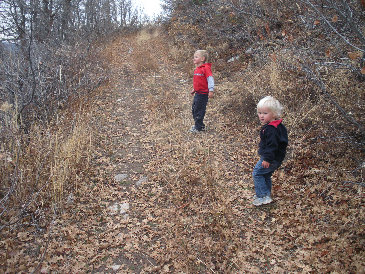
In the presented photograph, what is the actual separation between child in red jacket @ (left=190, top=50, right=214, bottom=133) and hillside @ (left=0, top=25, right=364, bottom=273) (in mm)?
494

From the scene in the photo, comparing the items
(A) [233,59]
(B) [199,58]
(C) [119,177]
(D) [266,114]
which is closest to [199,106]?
(B) [199,58]

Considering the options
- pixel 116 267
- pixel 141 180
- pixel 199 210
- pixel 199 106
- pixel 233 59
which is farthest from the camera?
pixel 233 59

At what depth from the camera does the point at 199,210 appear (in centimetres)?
389

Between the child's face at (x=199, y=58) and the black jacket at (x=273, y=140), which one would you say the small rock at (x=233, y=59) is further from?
the black jacket at (x=273, y=140)

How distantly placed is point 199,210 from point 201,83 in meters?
3.22

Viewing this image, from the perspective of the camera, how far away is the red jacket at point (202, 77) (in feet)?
19.7

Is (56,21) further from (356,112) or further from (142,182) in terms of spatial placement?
(356,112)

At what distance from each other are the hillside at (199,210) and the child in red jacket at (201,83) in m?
0.49

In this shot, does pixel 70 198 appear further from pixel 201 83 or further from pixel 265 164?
pixel 201 83

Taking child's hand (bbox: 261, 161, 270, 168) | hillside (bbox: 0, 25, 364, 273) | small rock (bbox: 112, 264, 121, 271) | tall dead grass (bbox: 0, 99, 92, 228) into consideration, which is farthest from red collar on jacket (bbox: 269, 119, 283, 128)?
tall dead grass (bbox: 0, 99, 92, 228)

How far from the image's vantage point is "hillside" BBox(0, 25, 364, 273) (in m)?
3.07

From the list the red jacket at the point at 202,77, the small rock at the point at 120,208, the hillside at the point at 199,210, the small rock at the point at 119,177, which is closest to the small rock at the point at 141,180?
the hillside at the point at 199,210

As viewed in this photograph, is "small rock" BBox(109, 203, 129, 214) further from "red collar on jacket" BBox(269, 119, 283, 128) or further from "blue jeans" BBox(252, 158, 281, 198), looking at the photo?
"red collar on jacket" BBox(269, 119, 283, 128)

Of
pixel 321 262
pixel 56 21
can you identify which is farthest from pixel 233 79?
pixel 56 21
